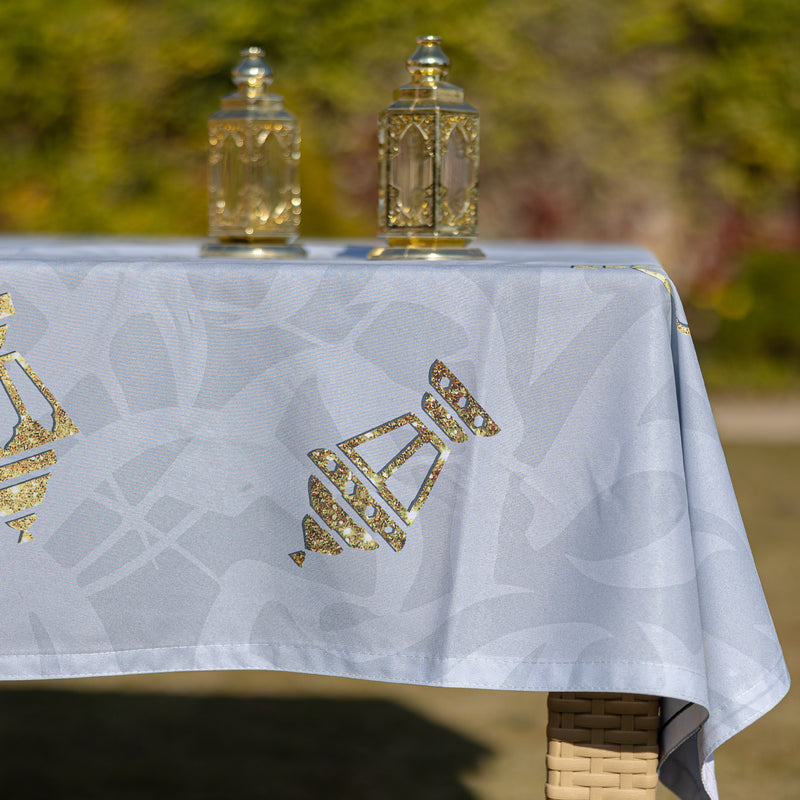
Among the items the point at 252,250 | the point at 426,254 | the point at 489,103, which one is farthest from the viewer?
the point at 489,103

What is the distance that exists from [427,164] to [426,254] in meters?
0.16

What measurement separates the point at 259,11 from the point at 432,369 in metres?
6.65

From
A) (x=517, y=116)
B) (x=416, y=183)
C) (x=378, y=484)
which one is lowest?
(x=517, y=116)

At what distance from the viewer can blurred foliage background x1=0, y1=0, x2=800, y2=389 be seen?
23.8 ft

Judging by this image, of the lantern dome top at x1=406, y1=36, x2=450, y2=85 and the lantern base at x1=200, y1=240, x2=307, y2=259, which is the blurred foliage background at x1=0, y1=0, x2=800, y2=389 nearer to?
the lantern base at x1=200, y1=240, x2=307, y2=259

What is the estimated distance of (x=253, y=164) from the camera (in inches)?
76.3

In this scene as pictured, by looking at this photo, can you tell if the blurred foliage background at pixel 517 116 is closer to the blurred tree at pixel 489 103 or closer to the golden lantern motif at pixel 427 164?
the blurred tree at pixel 489 103

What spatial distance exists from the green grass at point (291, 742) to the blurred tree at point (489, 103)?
474 centimetres

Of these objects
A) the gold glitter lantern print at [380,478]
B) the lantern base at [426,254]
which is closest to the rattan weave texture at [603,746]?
the gold glitter lantern print at [380,478]

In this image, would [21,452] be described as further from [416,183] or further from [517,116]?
[517,116]

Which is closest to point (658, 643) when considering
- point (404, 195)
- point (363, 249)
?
point (404, 195)

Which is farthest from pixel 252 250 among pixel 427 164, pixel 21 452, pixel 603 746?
pixel 603 746

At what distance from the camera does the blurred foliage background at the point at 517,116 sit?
7.25 m

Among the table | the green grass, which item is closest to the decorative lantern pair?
the table
